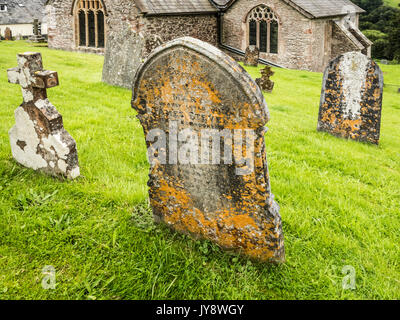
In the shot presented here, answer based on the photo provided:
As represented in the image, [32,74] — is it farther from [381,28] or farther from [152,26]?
[381,28]

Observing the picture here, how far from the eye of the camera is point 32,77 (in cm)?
436

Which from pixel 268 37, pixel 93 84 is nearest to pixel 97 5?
pixel 268 37

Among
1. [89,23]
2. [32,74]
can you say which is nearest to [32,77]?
[32,74]

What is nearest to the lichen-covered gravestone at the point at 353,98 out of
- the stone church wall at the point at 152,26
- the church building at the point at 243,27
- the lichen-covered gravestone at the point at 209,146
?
the lichen-covered gravestone at the point at 209,146

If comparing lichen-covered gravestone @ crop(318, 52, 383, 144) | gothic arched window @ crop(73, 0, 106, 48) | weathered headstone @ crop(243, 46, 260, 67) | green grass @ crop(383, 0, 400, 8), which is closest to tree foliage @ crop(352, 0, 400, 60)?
green grass @ crop(383, 0, 400, 8)

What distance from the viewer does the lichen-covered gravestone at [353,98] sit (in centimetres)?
695

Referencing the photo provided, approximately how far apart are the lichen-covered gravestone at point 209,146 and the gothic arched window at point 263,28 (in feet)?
65.2

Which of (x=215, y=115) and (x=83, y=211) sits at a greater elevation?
(x=215, y=115)

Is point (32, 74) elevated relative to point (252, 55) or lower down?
lower down

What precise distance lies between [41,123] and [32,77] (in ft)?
1.84

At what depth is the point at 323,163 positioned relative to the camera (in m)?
5.62

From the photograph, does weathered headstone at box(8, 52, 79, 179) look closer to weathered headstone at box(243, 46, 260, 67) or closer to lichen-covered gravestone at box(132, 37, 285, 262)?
lichen-covered gravestone at box(132, 37, 285, 262)

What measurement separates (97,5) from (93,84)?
38.4ft
